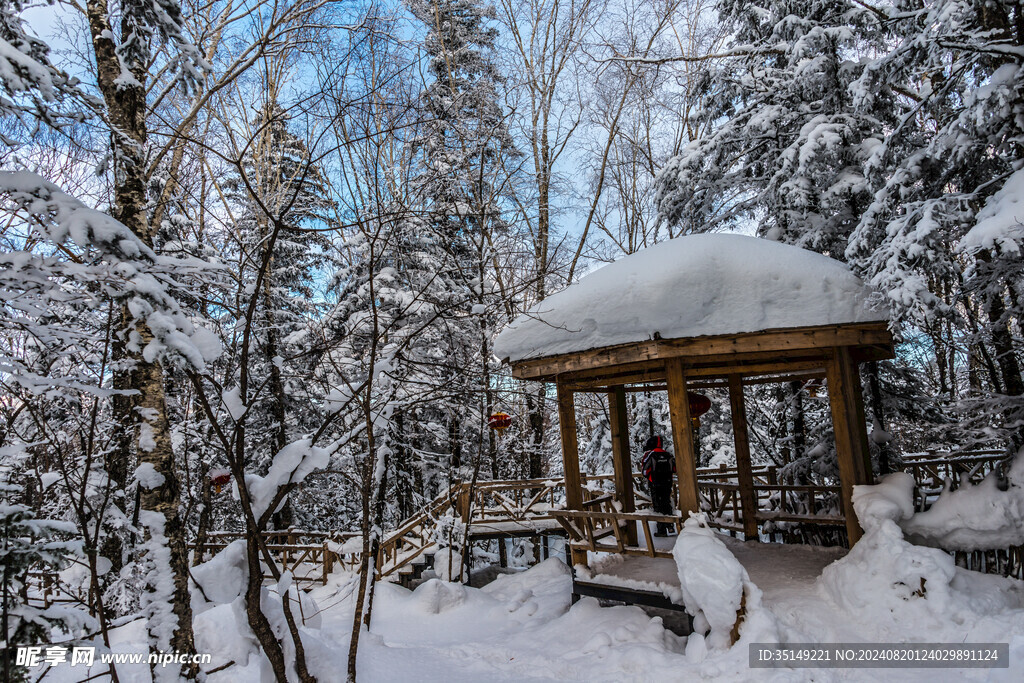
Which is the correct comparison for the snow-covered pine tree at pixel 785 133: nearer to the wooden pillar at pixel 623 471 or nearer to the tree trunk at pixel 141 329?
the wooden pillar at pixel 623 471

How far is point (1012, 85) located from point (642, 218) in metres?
10.5

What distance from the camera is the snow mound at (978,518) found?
16.1 ft

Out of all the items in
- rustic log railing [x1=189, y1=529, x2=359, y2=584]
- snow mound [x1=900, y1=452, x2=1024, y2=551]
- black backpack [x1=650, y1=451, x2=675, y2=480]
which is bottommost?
rustic log railing [x1=189, y1=529, x2=359, y2=584]

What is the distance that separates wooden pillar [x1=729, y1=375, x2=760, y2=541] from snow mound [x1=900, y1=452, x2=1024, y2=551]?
8.05 feet

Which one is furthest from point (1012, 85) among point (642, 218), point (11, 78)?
point (642, 218)

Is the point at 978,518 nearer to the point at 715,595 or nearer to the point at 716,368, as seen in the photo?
the point at 715,595

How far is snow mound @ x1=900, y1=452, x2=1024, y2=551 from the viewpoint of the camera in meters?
4.91

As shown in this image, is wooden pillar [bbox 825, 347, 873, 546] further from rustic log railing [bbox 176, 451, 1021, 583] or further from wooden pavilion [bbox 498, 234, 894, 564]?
rustic log railing [bbox 176, 451, 1021, 583]

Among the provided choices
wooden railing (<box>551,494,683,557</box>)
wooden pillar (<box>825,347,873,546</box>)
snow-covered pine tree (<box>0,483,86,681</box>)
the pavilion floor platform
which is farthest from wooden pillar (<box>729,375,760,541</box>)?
snow-covered pine tree (<box>0,483,86,681</box>)

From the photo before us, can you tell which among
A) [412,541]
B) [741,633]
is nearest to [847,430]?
[741,633]

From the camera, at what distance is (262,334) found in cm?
1243

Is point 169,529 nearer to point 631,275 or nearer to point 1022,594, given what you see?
point 631,275

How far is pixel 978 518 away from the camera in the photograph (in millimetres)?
4996

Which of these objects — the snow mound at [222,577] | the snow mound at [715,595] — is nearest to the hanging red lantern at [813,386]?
the snow mound at [715,595]
